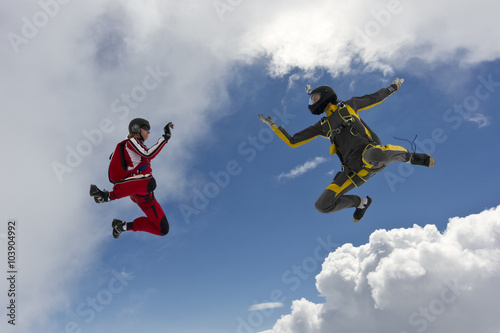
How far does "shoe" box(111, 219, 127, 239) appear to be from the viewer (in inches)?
324

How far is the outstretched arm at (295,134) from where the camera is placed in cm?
799

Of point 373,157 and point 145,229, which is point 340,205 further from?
point 145,229

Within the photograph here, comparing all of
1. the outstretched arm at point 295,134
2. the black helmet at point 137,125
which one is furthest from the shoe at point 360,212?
the black helmet at point 137,125

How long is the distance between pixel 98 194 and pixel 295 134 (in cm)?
468

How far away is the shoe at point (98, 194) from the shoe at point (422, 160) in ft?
21.6

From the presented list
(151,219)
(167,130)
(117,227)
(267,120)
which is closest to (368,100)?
(267,120)

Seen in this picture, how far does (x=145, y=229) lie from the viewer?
8.52 m

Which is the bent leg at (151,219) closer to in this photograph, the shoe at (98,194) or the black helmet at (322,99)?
the shoe at (98,194)

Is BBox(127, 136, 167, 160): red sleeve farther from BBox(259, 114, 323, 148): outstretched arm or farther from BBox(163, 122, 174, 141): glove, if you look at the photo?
BBox(259, 114, 323, 148): outstretched arm

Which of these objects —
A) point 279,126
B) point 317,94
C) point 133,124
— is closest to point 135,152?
point 133,124

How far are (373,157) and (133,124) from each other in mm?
5348

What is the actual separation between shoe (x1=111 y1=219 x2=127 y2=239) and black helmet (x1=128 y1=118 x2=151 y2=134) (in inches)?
89.5

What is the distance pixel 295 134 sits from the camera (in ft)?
26.4

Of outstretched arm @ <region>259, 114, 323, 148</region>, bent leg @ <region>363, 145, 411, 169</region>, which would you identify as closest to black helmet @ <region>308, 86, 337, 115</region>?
outstretched arm @ <region>259, 114, 323, 148</region>
